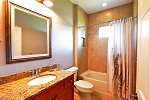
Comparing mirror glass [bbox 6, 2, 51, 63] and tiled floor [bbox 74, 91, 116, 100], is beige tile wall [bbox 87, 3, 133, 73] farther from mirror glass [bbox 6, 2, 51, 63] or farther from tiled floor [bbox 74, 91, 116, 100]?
mirror glass [bbox 6, 2, 51, 63]

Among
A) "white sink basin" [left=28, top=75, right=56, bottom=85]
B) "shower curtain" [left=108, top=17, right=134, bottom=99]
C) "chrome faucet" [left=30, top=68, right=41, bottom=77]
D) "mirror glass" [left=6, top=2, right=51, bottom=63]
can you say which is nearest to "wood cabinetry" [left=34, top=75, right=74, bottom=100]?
"white sink basin" [left=28, top=75, right=56, bottom=85]

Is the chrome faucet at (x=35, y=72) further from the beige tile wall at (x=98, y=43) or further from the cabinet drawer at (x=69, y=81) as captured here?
the beige tile wall at (x=98, y=43)

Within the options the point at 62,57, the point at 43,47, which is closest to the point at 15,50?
the point at 43,47

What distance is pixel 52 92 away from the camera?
110 cm

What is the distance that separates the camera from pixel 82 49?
2.89 metres

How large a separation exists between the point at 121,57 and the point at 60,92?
1.55 meters

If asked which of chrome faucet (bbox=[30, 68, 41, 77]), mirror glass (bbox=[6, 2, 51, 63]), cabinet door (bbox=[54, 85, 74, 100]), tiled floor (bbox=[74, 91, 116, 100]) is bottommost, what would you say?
tiled floor (bbox=[74, 91, 116, 100])

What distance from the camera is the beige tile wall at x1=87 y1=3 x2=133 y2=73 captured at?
9.27 ft

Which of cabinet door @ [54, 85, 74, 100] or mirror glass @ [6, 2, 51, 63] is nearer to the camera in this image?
mirror glass @ [6, 2, 51, 63]

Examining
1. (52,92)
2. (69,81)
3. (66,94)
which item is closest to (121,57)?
(69,81)

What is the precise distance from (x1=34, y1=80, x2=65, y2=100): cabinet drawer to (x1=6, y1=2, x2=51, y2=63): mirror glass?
58 centimetres

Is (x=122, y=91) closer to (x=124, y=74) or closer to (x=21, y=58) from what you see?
(x=124, y=74)

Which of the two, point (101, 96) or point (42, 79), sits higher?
point (42, 79)

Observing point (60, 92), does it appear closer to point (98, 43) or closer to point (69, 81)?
point (69, 81)
